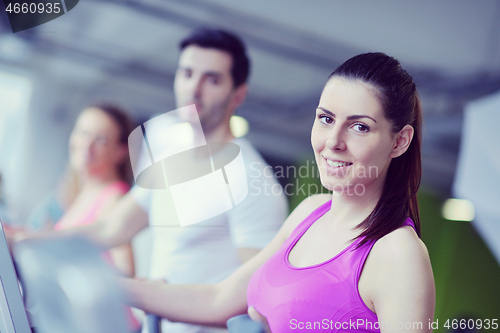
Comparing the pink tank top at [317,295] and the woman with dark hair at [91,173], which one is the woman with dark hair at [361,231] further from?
the woman with dark hair at [91,173]

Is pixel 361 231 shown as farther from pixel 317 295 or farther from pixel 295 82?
pixel 295 82

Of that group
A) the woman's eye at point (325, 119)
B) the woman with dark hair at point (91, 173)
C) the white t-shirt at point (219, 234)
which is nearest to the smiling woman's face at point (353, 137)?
the woman's eye at point (325, 119)

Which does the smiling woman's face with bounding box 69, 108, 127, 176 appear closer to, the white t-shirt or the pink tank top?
the white t-shirt

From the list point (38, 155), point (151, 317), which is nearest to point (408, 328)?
point (151, 317)

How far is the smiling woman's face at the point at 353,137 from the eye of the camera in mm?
770

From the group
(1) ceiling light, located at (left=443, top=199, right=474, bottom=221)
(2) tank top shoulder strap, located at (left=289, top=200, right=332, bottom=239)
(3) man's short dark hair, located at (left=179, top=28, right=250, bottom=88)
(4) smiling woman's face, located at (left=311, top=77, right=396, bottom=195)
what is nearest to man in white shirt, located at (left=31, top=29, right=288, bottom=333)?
(3) man's short dark hair, located at (left=179, top=28, right=250, bottom=88)

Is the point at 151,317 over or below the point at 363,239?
below

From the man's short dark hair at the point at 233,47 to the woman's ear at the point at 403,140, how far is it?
0.51m

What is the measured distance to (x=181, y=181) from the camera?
3.88ft

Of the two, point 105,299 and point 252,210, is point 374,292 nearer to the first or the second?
point 252,210

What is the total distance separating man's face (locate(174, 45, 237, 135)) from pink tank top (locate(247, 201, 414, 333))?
433mm

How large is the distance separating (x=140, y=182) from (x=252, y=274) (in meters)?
0.47

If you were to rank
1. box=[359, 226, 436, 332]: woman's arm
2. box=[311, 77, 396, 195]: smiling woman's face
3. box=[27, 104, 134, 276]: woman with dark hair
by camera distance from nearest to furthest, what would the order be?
1. box=[359, 226, 436, 332]: woman's arm
2. box=[311, 77, 396, 195]: smiling woman's face
3. box=[27, 104, 134, 276]: woman with dark hair

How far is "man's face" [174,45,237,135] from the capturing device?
1132mm
